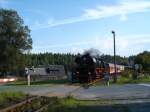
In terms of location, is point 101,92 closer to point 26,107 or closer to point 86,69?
point 26,107

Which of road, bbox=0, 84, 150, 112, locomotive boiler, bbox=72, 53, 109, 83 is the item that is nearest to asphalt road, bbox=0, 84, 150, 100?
road, bbox=0, 84, 150, 112

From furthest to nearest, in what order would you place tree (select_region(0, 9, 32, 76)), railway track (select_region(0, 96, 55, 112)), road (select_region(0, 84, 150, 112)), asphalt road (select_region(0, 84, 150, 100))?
tree (select_region(0, 9, 32, 76)) → asphalt road (select_region(0, 84, 150, 100)) → road (select_region(0, 84, 150, 112)) → railway track (select_region(0, 96, 55, 112))

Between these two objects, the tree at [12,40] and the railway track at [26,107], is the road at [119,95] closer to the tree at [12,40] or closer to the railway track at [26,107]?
the railway track at [26,107]

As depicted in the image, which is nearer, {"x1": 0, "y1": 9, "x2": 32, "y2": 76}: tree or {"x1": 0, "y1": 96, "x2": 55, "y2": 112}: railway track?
{"x1": 0, "y1": 96, "x2": 55, "y2": 112}: railway track

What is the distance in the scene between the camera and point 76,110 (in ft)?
69.8

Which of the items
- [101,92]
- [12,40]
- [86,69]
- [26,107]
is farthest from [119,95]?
[12,40]

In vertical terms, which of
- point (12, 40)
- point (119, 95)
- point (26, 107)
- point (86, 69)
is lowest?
point (26, 107)

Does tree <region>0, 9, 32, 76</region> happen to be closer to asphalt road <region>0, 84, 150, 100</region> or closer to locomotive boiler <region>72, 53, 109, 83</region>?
locomotive boiler <region>72, 53, 109, 83</region>

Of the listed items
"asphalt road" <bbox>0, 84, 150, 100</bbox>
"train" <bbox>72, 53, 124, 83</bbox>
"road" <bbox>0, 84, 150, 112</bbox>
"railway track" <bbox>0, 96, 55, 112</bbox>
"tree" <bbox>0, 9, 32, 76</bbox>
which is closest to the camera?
"railway track" <bbox>0, 96, 55, 112</bbox>

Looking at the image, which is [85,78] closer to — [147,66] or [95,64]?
[95,64]

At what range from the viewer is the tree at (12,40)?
400ft

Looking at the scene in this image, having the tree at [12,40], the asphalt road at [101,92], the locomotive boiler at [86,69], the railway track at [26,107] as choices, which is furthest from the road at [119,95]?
the tree at [12,40]

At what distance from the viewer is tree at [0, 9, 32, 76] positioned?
4801 inches

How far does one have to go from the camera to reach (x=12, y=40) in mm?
126188
